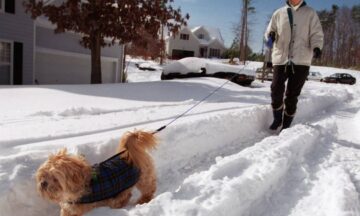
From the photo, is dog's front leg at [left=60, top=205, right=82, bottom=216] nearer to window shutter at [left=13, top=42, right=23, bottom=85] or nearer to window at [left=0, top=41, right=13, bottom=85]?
window at [left=0, top=41, right=13, bottom=85]

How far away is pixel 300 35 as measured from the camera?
608cm

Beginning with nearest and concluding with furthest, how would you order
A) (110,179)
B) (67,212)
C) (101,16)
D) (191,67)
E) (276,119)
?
1. (67,212)
2. (110,179)
3. (276,119)
4. (101,16)
5. (191,67)

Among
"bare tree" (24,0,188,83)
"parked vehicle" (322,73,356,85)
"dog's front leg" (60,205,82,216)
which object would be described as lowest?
"dog's front leg" (60,205,82,216)

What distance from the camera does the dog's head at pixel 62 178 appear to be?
8.46 ft

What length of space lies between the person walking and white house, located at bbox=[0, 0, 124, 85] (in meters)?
10.4

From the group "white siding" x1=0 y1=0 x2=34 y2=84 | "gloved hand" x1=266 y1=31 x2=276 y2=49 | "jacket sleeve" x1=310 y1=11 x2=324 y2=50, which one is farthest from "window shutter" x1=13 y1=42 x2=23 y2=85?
"jacket sleeve" x1=310 y1=11 x2=324 y2=50

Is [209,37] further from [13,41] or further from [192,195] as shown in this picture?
[192,195]

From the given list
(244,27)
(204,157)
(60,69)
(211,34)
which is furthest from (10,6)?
(211,34)

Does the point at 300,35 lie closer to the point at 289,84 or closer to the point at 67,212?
the point at 289,84

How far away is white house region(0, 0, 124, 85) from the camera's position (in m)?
13.3

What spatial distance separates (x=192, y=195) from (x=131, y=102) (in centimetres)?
534

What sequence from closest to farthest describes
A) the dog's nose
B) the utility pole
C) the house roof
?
the dog's nose → the utility pole → the house roof

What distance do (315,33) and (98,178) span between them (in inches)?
182

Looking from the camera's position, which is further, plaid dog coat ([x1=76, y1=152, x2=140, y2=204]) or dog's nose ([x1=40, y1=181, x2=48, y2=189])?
plaid dog coat ([x1=76, y1=152, x2=140, y2=204])
